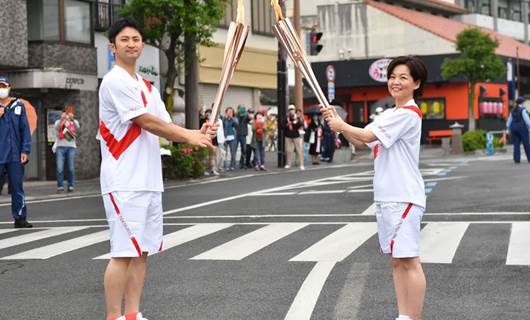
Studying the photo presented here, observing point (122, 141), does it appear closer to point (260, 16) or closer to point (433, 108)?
point (260, 16)

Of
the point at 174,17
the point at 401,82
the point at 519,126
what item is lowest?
the point at 519,126

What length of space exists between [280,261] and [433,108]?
4224 cm

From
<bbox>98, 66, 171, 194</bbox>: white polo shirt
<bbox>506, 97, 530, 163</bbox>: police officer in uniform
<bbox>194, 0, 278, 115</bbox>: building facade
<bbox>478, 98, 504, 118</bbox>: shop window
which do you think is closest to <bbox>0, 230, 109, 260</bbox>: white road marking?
<bbox>98, 66, 171, 194</bbox>: white polo shirt

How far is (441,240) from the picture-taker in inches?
357

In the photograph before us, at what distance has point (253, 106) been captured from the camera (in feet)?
121

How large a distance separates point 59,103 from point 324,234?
15870 millimetres

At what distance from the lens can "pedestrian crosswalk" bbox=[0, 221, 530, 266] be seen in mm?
8219

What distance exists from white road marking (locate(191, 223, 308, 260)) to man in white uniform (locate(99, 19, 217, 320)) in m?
3.00

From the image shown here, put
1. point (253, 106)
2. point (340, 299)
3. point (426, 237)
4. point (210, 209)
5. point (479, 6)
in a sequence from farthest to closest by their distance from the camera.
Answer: point (479, 6), point (253, 106), point (210, 209), point (426, 237), point (340, 299)

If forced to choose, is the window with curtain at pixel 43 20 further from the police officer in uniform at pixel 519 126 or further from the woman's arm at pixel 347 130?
the woman's arm at pixel 347 130

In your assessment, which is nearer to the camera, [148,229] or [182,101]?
[148,229]

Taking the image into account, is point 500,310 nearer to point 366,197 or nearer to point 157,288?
point 157,288

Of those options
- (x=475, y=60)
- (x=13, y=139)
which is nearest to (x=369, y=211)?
(x=13, y=139)

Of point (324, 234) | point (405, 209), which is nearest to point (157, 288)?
point (405, 209)
